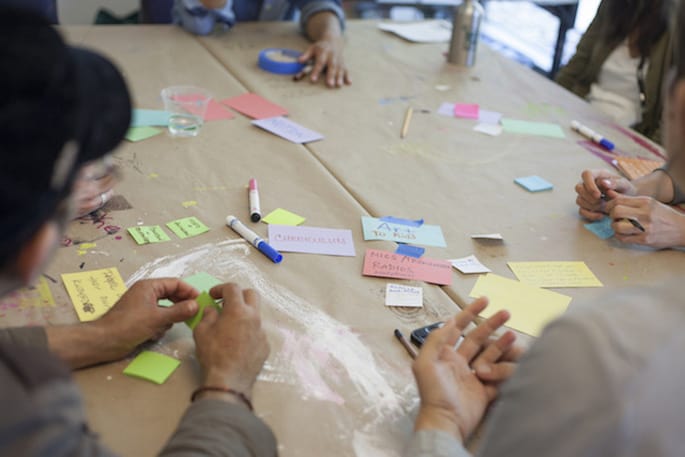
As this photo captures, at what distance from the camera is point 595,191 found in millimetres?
1497

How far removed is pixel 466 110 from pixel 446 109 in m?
0.06

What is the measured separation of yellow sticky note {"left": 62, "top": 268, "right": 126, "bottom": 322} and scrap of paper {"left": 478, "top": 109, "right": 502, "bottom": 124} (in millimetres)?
1156

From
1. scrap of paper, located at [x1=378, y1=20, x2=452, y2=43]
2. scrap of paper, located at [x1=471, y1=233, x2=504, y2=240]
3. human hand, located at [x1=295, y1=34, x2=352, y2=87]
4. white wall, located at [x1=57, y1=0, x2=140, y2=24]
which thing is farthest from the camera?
white wall, located at [x1=57, y1=0, x2=140, y2=24]

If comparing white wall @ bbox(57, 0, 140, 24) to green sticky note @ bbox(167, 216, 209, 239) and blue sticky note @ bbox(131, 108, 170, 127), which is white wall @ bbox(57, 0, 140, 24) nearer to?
blue sticky note @ bbox(131, 108, 170, 127)

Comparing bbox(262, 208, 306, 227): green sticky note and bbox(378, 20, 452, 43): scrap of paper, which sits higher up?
bbox(378, 20, 452, 43): scrap of paper

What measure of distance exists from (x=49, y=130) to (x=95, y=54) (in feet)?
0.55

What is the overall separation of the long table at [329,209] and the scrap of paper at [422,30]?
7.1 inches

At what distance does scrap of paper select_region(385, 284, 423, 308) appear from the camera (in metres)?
1.20

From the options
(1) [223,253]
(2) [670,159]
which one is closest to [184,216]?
(1) [223,253]

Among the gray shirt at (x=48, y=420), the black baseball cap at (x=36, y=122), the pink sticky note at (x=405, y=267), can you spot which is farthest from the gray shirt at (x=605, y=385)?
the pink sticky note at (x=405, y=267)

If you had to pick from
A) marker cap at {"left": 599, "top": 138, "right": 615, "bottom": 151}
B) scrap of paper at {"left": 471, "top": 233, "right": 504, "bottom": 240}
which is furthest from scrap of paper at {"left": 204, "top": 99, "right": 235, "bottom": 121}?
marker cap at {"left": 599, "top": 138, "right": 615, "bottom": 151}

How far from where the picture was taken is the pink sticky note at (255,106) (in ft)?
6.11

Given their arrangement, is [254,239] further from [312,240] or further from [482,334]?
[482,334]

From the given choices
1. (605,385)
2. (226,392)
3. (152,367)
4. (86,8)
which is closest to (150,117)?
(152,367)
